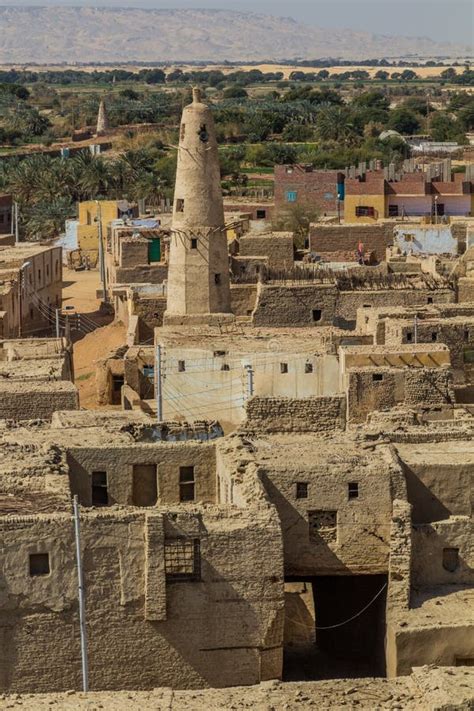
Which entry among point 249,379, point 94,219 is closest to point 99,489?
point 249,379

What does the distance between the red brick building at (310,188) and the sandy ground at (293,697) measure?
145 ft

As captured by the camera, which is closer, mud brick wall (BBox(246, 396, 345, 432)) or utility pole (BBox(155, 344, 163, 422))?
mud brick wall (BBox(246, 396, 345, 432))

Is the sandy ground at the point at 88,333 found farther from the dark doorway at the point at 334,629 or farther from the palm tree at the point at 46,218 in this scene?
the dark doorway at the point at 334,629

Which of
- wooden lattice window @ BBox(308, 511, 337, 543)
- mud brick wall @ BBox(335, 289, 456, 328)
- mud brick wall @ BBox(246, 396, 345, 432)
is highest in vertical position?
mud brick wall @ BBox(335, 289, 456, 328)

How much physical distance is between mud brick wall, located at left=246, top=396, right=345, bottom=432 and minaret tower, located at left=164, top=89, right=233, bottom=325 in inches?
383

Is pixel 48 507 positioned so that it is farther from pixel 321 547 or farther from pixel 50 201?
pixel 50 201

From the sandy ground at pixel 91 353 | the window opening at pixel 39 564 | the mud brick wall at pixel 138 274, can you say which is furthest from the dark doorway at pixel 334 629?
the mud brick wall at pixel 138 274

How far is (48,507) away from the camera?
19.8m

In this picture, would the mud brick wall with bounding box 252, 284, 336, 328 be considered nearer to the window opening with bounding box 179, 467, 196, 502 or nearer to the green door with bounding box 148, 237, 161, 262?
the window opening with bounding box 179, 467, 196, 502

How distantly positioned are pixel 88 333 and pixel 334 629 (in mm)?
21587

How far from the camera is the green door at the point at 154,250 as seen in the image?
46969 mm

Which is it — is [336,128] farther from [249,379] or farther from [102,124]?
[249,379]

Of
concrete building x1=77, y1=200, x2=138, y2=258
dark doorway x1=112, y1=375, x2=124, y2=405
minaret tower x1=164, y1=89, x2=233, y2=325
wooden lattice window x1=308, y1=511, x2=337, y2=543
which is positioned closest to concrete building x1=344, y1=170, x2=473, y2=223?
concrete building x1=77, y1=200, x2=138, y2=258

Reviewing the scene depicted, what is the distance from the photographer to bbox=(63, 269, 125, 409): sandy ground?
35125 millimetres
